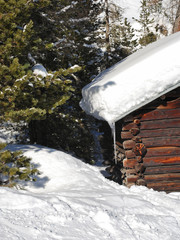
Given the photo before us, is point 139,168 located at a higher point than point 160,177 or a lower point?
higher

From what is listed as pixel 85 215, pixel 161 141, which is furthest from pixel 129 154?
pixel 85 215

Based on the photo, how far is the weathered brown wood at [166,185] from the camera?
7.44 meters

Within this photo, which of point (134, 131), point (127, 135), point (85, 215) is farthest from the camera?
point (127, 135)

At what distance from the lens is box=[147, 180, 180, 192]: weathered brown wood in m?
7.44

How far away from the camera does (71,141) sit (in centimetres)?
1239

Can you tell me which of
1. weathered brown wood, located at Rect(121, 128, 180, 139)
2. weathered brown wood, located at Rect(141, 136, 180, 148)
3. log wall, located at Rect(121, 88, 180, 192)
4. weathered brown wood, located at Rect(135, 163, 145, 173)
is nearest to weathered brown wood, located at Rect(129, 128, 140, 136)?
log wall, located at Rect(121, 88, 180, 192)

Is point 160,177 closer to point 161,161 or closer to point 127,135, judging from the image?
point 161,161

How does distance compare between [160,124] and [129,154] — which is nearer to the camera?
[160,124]

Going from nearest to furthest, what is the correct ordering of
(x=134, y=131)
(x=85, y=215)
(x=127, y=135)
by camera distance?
(x=85, y=215) → (x=134, y=131) → (x=127, y=135)

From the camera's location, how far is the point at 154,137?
290 inches

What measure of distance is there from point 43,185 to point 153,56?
4032 millimetres

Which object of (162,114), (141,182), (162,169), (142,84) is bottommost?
(141,182)

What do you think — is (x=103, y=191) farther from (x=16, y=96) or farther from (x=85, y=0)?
(x=85, y=0)

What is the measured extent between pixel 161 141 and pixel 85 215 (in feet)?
11.7
